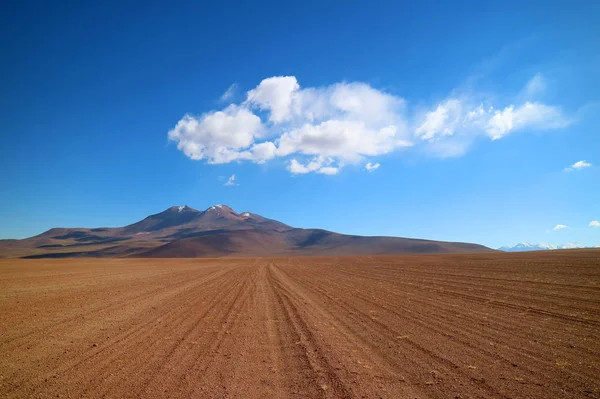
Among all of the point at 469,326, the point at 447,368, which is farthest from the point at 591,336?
the point at 447,368

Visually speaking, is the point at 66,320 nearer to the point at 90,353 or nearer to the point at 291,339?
the point at 90,353

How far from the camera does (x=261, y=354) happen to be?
8.23 meters

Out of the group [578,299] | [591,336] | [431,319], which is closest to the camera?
[591,336]

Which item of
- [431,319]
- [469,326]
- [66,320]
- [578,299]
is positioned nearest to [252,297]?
[66,320]

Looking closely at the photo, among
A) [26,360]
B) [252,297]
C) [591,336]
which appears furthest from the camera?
[252,297]

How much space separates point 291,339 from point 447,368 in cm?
403

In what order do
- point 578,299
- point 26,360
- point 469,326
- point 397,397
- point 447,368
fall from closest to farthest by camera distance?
point 397,397 → point 447,368 → point 26,360 → point 469,326 → point 578,299

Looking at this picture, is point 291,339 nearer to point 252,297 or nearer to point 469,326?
point 469,326

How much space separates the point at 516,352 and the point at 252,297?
12.7 metres

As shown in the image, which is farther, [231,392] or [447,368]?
[447,368]

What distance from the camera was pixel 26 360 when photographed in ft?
25.8

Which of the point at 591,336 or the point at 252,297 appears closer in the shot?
the point at 591,336

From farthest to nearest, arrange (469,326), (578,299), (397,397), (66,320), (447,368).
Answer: (578,299), (66,320), (469,326), (447,368), (397,397)

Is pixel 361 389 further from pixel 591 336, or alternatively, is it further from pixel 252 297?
pixel 252 297
